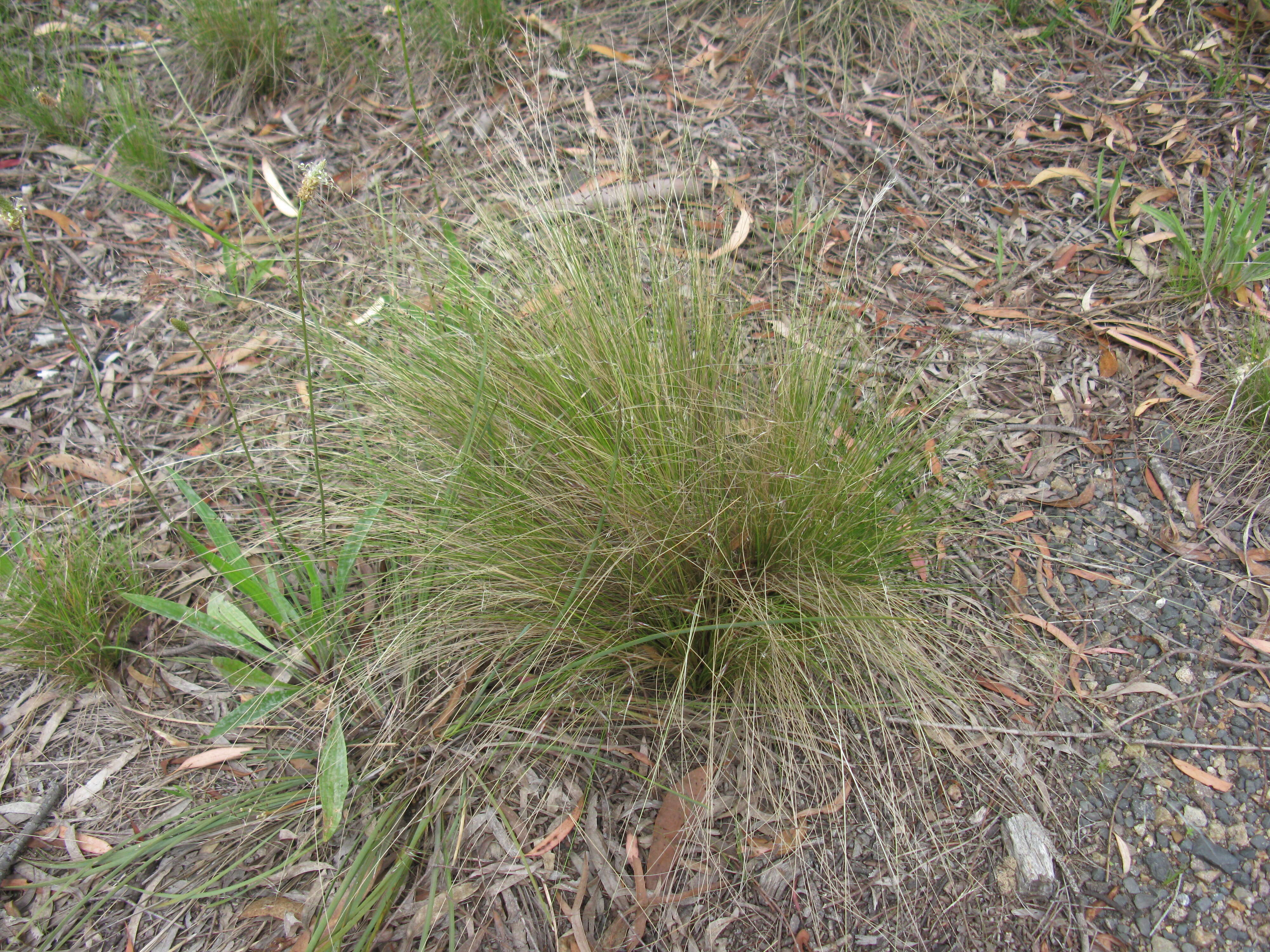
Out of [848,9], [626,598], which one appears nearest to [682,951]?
[626,598]

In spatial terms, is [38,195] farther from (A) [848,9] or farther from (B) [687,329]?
(A) [848,9]

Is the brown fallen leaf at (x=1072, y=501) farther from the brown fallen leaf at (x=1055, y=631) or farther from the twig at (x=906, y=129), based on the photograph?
the twig at (x=906, y=129)

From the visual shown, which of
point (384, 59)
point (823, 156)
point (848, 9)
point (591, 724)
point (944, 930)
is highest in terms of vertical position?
point (384, 59)

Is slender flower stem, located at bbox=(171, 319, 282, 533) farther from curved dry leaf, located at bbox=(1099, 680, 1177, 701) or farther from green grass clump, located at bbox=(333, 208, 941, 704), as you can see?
curved dry leaf, located at bbox=(1099, 680, 1177, 701)

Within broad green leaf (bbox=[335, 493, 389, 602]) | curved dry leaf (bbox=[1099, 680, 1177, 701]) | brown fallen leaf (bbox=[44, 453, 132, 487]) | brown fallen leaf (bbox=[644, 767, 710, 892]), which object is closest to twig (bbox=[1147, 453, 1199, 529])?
curved dry leaf (bbox=[1099, 680, 1177, 701])

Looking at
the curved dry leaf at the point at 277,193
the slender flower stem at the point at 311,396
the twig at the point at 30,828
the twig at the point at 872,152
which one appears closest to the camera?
the slender flower stem at the point at 311,396

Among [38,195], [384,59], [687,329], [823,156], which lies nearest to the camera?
[687,329]

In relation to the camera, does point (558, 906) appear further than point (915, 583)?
No

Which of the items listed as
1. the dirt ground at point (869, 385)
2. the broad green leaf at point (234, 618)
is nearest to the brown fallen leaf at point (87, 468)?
the dirt ground at point (869, 385)
